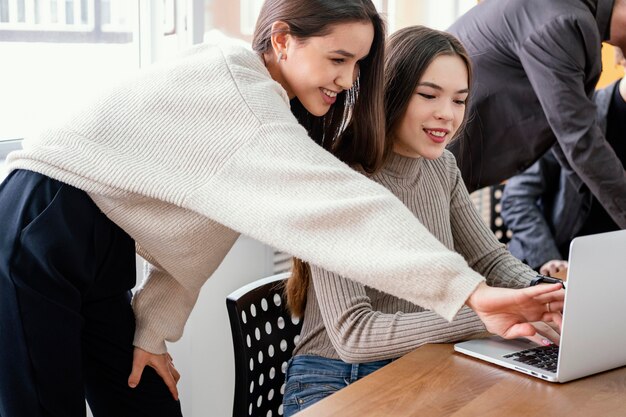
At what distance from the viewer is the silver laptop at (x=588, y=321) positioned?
1158 millimetres

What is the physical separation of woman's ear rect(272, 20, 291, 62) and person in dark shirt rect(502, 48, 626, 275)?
1382 mm

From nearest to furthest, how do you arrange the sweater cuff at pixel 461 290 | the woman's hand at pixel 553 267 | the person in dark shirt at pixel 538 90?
the sweater cuff at pixel 461 290
the person in dark shirt at pixel 538 90
the woman's hand at pixel 553 267

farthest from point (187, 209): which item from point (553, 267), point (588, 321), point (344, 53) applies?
point (553, 267)

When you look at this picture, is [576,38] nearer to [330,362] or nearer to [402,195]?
[402,195]

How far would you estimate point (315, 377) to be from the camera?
1.49 m

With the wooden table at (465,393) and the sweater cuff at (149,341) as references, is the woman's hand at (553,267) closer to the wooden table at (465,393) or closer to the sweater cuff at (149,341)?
the wooden table at (465,393)

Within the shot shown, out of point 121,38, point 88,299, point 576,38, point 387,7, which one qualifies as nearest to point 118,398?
point 88,299

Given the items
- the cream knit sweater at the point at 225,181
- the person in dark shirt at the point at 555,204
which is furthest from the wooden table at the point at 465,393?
the person in dark shirt at the point at 555,204

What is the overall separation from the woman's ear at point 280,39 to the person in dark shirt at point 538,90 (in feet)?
3.21

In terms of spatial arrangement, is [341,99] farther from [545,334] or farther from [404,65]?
[545,334]

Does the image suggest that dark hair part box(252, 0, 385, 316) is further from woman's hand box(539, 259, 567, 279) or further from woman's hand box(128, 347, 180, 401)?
woman's hand box(539, 259, 567, 279)

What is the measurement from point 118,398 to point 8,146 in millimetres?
758

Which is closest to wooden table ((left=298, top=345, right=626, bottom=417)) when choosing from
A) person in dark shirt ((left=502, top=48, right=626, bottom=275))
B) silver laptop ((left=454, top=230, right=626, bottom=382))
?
silver laptop ((left=454, top=230, right=626, bottom=382))

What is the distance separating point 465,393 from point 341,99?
0.65m
